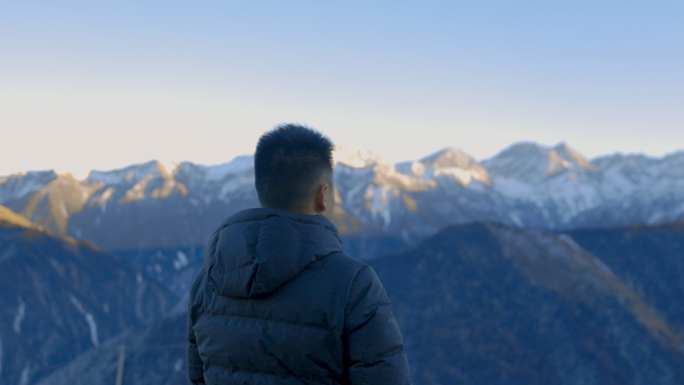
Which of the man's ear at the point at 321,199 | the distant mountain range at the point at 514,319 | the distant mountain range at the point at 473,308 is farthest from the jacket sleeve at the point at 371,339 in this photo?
the distant mountain range at the point at 514,319

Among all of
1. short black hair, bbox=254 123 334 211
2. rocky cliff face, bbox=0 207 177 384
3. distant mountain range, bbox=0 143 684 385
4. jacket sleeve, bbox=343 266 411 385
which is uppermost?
short black hair, bbox=254 123 334 211

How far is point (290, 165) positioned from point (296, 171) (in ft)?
0.13

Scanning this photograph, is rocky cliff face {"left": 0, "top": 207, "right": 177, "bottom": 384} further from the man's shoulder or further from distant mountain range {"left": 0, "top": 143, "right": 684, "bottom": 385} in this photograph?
the man's shoulder

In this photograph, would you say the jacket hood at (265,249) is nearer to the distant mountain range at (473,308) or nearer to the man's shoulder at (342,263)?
the man's shoulder at (342,263)

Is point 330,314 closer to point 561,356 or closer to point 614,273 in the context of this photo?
point 561,356

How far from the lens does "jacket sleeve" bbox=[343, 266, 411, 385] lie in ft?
7.74

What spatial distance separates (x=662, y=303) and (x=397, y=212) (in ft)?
448

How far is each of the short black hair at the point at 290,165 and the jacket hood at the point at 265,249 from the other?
166 mm

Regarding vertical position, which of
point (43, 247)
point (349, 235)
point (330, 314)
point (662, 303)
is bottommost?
point (349, 235)

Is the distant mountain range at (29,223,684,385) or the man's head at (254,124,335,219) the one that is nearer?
the man's head at (254,124,335,219)

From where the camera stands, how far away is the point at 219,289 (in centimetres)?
255

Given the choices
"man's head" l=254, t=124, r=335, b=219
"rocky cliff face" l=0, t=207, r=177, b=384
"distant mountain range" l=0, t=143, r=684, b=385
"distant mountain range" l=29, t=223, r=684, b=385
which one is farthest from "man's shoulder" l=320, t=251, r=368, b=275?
"rocky cliff face" l=0, t=207, r=177, b=384

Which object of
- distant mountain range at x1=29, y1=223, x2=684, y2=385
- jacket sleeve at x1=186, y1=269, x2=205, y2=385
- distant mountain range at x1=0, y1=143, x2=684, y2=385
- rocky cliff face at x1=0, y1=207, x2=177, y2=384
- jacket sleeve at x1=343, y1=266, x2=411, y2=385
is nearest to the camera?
jacket sleeve at x1=343, y1=266, x2=411, y2=385

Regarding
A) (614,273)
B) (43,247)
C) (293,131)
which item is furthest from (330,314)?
(43,247)
